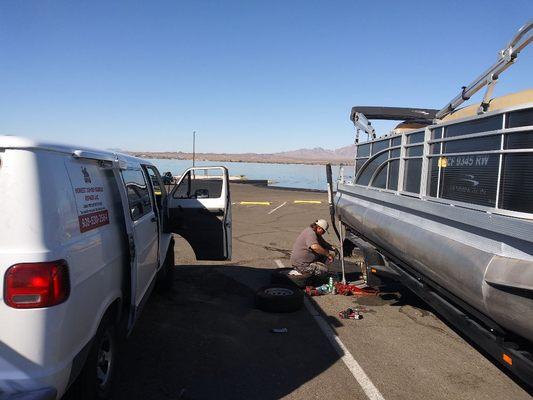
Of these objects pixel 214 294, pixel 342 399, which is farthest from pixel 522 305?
pixel 214 294

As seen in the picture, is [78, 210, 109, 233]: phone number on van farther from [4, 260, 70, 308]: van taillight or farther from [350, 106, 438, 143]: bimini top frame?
[350, 106, 438, 143]: bimini top frame

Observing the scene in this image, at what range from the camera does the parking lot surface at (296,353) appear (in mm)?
4078

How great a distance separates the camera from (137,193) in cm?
487

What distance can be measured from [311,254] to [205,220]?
1895mm

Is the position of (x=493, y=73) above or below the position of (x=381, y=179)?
above

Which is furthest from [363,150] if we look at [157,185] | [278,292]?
[157,185]

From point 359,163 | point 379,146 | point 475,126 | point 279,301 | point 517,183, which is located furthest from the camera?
point 359,163

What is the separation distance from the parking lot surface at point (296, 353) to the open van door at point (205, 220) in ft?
2.36

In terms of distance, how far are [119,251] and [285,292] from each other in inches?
121

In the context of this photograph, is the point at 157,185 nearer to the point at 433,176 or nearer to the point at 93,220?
the point at 93,220

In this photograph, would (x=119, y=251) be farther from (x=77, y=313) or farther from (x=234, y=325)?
(x=234, y=325)

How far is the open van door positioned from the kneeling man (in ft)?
4.47

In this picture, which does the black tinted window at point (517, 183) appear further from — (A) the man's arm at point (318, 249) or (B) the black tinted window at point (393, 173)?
(A) the man's arm at point (318, 249)

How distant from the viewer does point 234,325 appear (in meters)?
5.62
